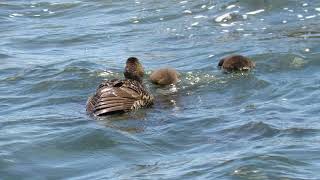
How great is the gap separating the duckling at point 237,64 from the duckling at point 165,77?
713 mm

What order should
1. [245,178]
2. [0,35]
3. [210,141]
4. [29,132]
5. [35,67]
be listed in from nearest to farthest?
[245,178], [210,141], [29,132], [35,67], [0,35]

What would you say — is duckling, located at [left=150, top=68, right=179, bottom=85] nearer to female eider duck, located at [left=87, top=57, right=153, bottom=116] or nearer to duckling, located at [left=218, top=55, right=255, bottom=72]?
duckling, located at [left=218, top=55, right=255, bottom=72]

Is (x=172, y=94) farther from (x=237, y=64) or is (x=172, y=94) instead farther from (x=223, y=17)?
(x=223, y=17)

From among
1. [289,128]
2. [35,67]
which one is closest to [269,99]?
[289,128]

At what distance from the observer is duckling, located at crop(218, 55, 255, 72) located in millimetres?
11945

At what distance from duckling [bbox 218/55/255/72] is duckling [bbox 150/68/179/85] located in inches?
28.1

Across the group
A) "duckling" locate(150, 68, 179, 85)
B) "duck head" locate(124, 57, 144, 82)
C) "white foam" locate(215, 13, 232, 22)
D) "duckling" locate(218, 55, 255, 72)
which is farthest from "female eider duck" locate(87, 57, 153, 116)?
"white foam" locate(215, 13, 232, 22)

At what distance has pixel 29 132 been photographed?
9.75 m

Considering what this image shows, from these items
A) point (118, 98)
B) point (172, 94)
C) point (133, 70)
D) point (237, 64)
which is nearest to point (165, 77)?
point (172, 94)

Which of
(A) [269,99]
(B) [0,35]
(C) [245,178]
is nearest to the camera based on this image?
(C) [245,178]

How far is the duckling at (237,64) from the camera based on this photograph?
39.2 feet

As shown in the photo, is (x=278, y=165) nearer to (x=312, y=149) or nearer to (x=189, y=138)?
(x=312, y=149)

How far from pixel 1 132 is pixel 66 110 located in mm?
1181

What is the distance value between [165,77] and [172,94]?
0.40 meters
